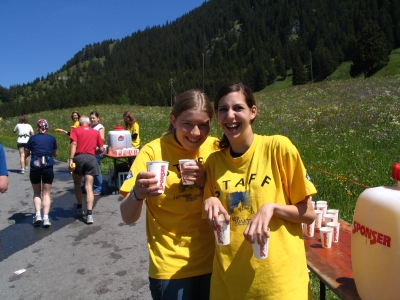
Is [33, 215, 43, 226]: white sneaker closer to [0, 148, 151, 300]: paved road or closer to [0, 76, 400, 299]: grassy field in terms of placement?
[0, 148, 151, 300]: paved road

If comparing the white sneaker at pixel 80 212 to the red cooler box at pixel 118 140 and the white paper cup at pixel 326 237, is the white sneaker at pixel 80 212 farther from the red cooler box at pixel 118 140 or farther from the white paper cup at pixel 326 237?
the white paper cup at pixel 326 237

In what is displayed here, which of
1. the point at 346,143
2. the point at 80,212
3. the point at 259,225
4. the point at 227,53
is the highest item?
the point at 227,53

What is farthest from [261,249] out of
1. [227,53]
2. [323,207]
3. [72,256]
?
[227,53]

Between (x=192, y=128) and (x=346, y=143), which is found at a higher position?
(x=192, y=128)

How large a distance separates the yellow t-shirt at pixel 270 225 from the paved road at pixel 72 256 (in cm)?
253

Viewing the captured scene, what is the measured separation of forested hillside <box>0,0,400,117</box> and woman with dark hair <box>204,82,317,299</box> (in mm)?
65315

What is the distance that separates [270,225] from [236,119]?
22.2 inches

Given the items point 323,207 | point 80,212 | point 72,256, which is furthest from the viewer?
point 80,212

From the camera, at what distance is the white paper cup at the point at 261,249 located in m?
1.68

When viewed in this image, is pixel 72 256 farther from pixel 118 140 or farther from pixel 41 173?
pixel 118 140

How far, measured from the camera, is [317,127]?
1471cm

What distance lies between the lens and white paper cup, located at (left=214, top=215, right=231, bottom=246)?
176 centimetres

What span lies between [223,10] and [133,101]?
11036cm

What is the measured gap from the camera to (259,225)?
1.65 m
